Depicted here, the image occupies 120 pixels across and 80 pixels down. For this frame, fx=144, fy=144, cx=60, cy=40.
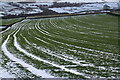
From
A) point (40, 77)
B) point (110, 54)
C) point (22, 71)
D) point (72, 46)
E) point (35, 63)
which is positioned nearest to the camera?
point (40, 77)

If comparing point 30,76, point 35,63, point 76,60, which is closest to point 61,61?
point 76,60

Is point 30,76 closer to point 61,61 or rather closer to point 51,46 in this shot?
point 61,61

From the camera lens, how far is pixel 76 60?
15.9 m

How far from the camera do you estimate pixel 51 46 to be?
67.7ft

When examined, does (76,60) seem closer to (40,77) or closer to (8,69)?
(40,77)

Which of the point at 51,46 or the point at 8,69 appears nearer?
the point at 8,69

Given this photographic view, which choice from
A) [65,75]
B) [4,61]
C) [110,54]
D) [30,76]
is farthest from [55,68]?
[110,54]

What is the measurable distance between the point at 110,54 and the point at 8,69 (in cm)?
1157

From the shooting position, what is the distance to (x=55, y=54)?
1770 centimetres

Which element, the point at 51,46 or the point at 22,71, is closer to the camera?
the point at 22,71

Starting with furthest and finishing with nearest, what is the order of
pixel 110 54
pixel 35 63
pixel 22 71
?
1. pixel 110 54
2. pixel 35 63
3. pixel 22 71

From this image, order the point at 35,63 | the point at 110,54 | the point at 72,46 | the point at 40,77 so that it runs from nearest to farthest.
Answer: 1. the point at 40,77
2. the point at 35,63
3. the point at 110,54
4. the point at 72,46

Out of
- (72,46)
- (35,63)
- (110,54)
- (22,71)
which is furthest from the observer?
(72,46)

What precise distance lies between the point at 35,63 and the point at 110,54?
887cm
